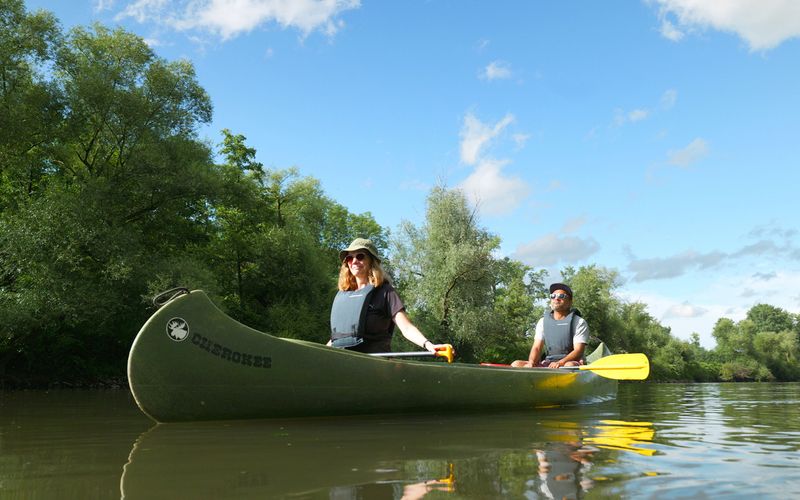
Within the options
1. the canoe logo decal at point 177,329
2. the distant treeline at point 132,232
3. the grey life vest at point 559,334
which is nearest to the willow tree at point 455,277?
the distant treeline at point 132,232

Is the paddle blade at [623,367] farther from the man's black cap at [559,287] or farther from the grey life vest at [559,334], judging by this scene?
the man's black cap at [559,287]

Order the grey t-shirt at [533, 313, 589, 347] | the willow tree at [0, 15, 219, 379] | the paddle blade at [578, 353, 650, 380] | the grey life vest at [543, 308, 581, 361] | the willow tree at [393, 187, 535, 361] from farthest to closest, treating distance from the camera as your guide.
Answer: the willow tree at [393, 187, 535, 361] < the willow tree at [0, 15, 219, 379] < the grey life vest at [543, 308, 581, 361] < the grey t-shirt at [533, 313, 589, 347] < the paddle blade at [578, 353, 650, 380]

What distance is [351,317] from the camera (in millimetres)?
4906

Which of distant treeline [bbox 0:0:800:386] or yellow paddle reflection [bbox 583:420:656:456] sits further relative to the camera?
distant treeline [bbox 0:0:800:386]

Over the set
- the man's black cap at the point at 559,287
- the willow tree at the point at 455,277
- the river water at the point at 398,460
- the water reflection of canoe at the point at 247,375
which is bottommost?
the river water at the point at 398,460

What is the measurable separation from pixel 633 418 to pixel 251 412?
130 inches

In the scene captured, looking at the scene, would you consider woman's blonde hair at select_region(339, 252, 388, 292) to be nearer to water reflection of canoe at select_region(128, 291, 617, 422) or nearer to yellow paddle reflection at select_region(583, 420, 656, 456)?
water reflection of canoe at select_region(128, 291, 617, 422)

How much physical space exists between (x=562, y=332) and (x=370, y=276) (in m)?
3.20

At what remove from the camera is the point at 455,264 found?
22.6 metres

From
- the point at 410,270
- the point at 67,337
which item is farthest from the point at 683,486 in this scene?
the point at 410,270

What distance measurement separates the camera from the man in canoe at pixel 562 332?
707cm

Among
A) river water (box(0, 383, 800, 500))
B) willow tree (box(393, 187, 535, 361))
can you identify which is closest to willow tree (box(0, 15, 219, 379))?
willow tree (box(393, 187, 535, 361))

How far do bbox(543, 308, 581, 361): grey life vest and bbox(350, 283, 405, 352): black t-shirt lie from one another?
2.96m

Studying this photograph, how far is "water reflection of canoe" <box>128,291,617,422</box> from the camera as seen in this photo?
3754mm
